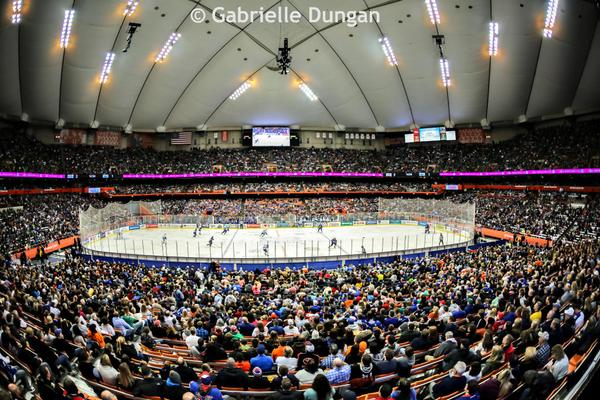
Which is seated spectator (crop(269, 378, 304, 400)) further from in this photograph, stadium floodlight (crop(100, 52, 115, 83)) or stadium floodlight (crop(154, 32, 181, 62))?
stadium floodlight (crop(100, 52, 115, 83))

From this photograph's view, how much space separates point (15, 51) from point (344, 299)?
41552mm

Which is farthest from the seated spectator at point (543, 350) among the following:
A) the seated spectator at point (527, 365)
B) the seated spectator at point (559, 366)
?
the seated spectator at point (559, 366)

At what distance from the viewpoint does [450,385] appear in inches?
234

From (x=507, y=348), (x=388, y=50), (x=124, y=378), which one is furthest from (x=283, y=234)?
(x=124, y=378)

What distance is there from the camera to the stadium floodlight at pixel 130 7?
34.8m

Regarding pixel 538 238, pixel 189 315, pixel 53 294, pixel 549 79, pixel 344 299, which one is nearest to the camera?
pixel 189 315

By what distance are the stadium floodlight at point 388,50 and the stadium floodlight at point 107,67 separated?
30.5m

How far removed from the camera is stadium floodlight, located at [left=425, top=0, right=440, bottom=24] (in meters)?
36.9

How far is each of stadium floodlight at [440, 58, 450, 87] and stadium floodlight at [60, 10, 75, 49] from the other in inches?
1553

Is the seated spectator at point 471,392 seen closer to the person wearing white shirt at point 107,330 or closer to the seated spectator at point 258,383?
the seated spectator at point 258,383

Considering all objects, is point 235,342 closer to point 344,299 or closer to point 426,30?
point 344,299

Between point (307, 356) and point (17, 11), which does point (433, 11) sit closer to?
point (17, 11)

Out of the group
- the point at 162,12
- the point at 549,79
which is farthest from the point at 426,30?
the point at 162,12

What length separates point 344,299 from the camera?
14.7 meters
